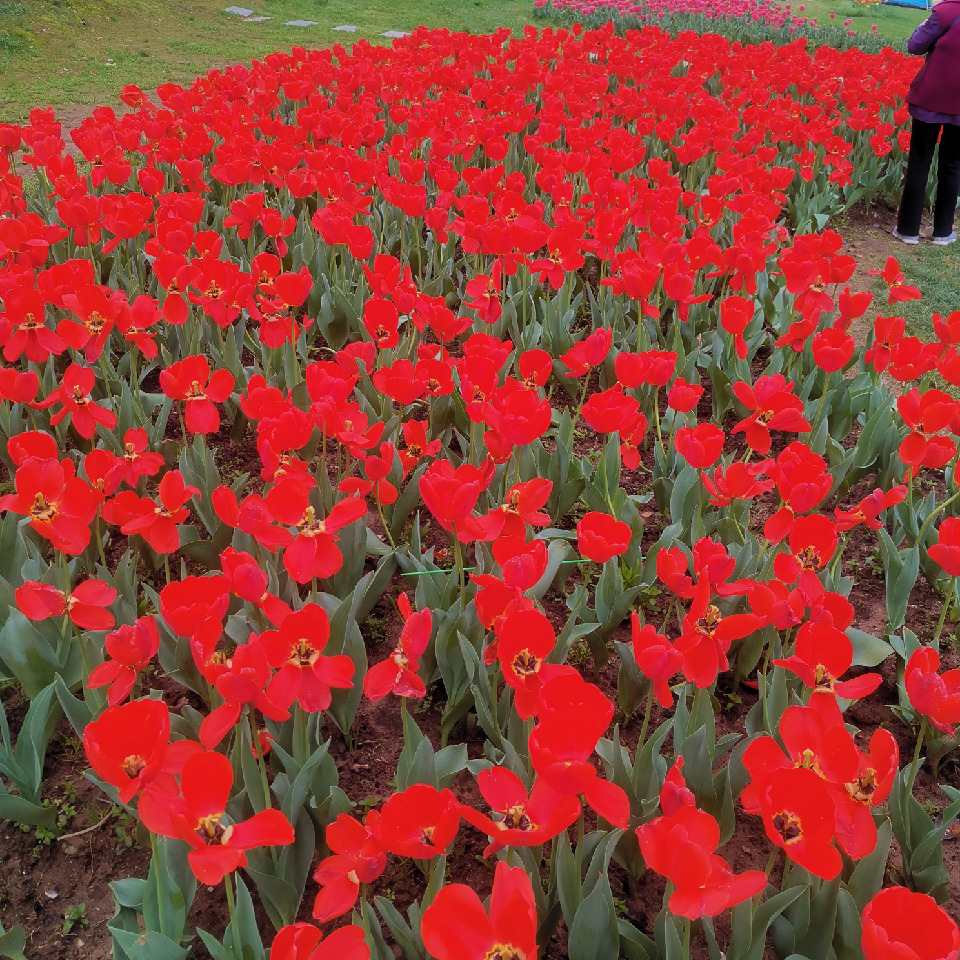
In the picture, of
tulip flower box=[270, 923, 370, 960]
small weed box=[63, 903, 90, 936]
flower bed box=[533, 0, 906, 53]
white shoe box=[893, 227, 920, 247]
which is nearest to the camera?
tulip flower box=[270, 923, 370, 960]

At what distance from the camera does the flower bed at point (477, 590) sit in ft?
3.91

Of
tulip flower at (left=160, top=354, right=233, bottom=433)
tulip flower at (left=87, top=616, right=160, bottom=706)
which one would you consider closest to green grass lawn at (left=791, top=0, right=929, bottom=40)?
tulip flower at (left=160, top=354, right=233, bottom=433)

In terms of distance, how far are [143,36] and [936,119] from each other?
11.8 metres

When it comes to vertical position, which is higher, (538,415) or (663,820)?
(538,415)

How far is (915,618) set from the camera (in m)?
2.64

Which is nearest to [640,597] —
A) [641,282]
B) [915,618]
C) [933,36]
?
[915,618]

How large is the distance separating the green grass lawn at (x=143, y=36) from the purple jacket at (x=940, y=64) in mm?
8304

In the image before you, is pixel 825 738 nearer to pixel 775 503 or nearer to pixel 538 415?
pixel 538 415

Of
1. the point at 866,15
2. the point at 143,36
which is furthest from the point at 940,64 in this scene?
the point at 866,15

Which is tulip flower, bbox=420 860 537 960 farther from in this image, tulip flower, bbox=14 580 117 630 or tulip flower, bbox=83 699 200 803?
tulip flower, bbox=14 580 117 630

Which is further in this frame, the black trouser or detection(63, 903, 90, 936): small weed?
the black trouser

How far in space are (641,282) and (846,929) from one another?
7.11 ft

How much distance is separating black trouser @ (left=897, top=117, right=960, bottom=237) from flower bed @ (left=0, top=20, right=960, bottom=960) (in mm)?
2876

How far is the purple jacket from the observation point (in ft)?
19.5
